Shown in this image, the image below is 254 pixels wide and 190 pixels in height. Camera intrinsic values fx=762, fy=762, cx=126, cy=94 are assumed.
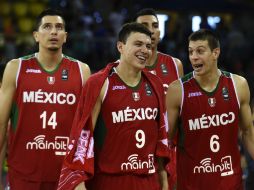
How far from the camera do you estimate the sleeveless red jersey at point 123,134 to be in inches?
240

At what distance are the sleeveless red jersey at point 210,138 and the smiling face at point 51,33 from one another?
48.3 inches

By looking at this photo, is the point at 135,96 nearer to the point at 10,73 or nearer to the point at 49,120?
the point at 49,120

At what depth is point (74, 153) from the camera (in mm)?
5945

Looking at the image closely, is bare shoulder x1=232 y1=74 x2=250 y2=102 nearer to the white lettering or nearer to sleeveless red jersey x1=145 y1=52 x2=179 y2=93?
sleeveless red jersey x1=145 y1=52 x2=179 y2=93

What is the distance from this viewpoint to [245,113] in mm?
6887

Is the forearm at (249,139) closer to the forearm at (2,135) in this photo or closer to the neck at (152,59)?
the neck at (152,59)

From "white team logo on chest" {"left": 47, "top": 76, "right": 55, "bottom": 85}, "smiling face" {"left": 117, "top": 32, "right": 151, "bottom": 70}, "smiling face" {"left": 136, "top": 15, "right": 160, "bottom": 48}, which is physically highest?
"smiling face" {"left": 136, "top": 15, "right": 160, "bottom": 48}

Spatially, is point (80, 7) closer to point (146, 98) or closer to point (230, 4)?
point (230, 4)

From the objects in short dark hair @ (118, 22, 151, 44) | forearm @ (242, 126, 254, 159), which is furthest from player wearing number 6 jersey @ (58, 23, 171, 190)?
forearm @ (242, 126, 254, 159)

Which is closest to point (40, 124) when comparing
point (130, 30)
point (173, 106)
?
point (173, 106)

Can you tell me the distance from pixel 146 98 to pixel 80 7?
1156 centimetres

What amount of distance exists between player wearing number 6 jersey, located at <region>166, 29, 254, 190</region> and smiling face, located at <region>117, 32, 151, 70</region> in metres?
0.73

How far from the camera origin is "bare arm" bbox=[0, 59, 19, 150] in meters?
6.86

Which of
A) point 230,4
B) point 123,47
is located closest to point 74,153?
point 123,47
